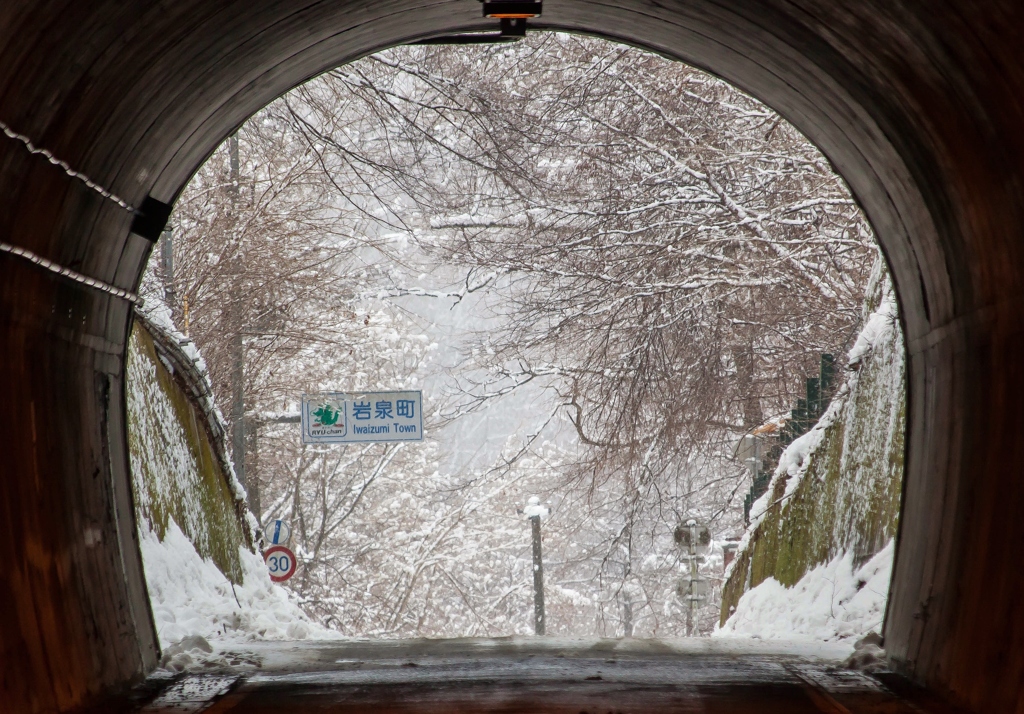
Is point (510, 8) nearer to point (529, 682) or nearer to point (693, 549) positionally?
point (529, 682)

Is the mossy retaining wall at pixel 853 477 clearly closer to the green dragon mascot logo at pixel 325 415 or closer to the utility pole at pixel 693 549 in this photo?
the utility pole at pixel 693 549

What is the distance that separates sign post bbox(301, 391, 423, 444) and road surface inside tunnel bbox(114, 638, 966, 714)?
30.5 ft

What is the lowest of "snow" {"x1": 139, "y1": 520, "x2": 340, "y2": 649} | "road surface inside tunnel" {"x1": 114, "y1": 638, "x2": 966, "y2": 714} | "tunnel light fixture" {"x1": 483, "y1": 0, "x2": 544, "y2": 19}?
"road surface inside tunnel" {"x1": 114, "y1": 638, "x2": 966, "y2": 714}

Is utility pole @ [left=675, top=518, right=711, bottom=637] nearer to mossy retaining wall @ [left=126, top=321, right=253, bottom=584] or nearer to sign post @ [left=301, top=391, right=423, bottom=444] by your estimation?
sign post @ [left=301, top=391, right=423, bottom=444]

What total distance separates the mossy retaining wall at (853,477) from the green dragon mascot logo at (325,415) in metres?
7.20

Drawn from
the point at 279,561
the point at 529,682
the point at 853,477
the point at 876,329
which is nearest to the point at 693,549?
the point at 279,561

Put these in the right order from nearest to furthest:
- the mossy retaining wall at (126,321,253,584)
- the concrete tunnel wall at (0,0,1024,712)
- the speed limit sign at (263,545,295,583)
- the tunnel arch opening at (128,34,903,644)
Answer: the concrete tunnel wall at (0,0,1024,712)
the mossy retaining wall at (126,321,253,584)
the tunnel arch opening at (128,34,903,644)
the speed limit sign at (263,545,295,583)

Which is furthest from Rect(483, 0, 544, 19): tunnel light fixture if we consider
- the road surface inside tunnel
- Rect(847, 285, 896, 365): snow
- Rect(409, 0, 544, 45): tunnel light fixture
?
Rect(847, 285, 896, 365): snow

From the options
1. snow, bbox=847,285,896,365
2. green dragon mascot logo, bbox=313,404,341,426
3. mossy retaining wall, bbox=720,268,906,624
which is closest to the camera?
mossy retaining wall, bbox=720,268,906,624

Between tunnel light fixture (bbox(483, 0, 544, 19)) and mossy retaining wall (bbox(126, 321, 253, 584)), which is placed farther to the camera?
mossy retaining wall (bbox(126, 321, 253, 584))

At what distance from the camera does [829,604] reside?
11.4 metres

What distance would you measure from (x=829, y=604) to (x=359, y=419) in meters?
9.45

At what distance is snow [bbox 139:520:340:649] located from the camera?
→ 30.9 ft

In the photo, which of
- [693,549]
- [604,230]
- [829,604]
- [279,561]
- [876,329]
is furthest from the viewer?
[693,549]
